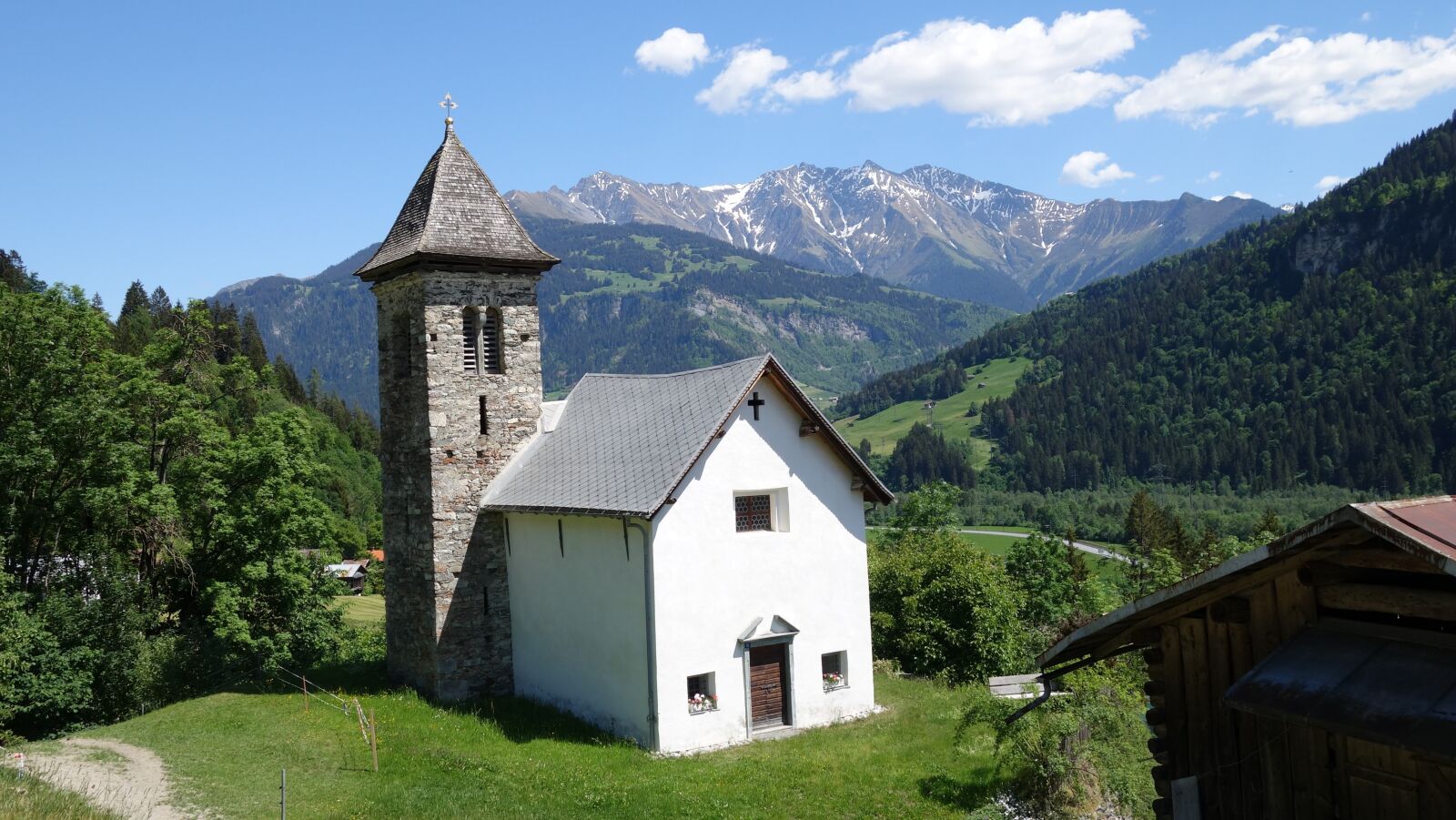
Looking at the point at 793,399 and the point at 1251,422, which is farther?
the point at 1251,422

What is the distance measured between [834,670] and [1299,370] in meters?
162

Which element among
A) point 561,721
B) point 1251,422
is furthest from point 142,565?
point 1251,422

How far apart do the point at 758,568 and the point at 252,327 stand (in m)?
98.3

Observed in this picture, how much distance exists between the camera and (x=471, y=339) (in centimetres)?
2669

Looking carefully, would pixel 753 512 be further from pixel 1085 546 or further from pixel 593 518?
pixel 1085 546

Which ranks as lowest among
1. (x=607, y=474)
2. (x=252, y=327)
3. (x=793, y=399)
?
(x=607, y=474)

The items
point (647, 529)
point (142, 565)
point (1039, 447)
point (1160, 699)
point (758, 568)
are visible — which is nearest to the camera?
point (1160, 699)

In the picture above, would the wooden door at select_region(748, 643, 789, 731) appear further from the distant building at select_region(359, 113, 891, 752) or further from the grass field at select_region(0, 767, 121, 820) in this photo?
the grass field at select_region(0, 767, 121, 820)

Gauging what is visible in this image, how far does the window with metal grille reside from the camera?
23406 millimetres

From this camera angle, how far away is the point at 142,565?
3322cm

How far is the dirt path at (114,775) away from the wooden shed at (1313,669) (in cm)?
1533

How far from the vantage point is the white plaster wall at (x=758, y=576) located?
2166cm

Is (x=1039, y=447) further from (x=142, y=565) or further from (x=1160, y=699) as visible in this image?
(x=1160, y=699)

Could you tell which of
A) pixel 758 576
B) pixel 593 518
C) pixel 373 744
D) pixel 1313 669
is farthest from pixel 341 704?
pixel 1313 669
